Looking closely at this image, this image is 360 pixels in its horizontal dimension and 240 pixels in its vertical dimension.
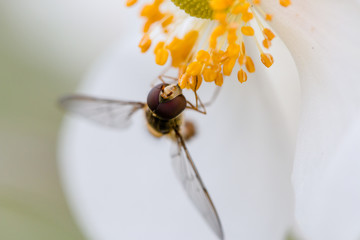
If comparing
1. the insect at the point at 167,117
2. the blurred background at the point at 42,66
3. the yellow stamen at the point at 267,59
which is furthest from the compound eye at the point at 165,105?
the blurred background at the point at 42,66

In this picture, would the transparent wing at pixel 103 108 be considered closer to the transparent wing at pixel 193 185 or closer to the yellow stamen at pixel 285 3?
the transparent wing at pixel 193 185

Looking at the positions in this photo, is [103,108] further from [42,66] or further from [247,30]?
[42,66]

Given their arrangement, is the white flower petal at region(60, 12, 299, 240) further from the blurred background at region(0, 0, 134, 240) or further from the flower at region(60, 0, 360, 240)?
the blurred background at region(0, 0, 134, 240)

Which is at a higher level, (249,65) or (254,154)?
(249,65)

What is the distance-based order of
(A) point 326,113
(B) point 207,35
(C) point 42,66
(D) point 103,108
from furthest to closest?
(C) point 42,66 < (D) point 103,108 < (B) point 207,35 < (A) point 326,113

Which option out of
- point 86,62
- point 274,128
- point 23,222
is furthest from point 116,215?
point 86,62

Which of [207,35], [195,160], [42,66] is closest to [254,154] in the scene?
[195,160]

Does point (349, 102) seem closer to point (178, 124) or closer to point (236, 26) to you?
→ point (236, 26)
